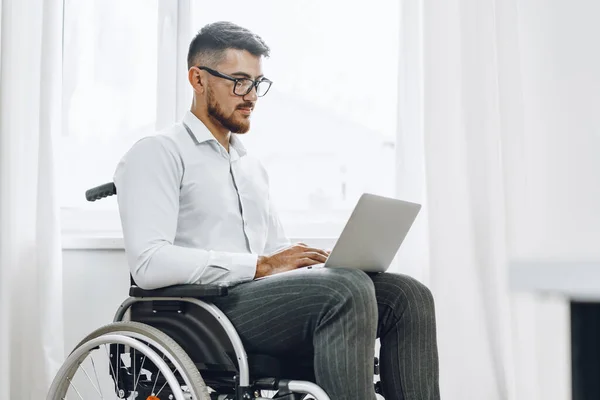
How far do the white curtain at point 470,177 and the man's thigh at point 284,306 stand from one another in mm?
790

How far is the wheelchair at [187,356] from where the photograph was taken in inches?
55.7

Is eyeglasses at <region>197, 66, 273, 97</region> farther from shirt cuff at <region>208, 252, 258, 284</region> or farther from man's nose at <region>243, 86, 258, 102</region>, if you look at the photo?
shirt cuff at <region>208, 252, 258, 284</region>

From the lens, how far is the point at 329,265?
153cm

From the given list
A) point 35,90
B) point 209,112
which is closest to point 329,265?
point 209,112

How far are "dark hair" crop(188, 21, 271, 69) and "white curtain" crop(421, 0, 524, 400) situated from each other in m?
0.61

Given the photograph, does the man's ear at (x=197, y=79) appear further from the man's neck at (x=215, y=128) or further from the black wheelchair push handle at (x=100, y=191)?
the black wheelchair push handle at (x=100, y=191)

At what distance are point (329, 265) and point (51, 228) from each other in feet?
4.05

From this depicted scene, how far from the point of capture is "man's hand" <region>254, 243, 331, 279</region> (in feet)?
5.31

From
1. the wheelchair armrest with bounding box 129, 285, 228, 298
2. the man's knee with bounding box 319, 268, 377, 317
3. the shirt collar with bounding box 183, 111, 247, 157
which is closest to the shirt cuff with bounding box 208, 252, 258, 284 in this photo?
the wheelchair armrest with bounding box 129, 285, 228, 298

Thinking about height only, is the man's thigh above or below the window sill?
below

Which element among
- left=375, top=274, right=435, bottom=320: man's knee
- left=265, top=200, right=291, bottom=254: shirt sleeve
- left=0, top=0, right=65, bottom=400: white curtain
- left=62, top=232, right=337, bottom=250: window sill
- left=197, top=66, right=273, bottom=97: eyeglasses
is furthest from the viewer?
left=62, top=232, right=337, bottom=250: window sill

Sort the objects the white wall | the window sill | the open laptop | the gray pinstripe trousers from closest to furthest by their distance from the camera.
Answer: the gray pinstripe trousers
the open laptop
the white wall
the window sill

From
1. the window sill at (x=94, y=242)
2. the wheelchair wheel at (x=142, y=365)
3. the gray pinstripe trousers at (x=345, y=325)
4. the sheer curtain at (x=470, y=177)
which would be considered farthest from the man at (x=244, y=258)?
the window sill at (x=94, y=242)

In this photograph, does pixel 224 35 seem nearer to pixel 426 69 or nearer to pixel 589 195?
pixel 426 69
